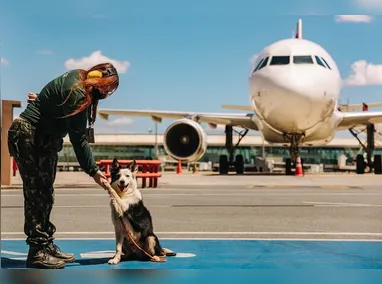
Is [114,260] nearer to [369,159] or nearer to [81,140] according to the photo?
[81,140]

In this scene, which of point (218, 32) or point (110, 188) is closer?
point (110, 188)

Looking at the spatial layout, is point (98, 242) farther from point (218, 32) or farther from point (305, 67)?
point (305, 67)

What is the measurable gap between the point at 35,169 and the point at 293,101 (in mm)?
10323

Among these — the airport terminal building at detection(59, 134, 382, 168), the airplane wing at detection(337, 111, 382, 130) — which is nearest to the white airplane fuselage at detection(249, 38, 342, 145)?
the airport terminal building at detection(59, 134, 382, 168)

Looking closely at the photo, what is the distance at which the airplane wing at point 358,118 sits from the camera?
16906 mm

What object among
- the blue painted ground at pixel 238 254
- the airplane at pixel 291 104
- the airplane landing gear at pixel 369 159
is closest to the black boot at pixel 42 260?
the blue painted ground at pixel 238 254

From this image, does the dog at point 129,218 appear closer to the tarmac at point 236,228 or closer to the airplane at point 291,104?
the tarmac at point 236,228

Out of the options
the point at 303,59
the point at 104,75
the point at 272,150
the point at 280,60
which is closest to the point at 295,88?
the point at 303,59

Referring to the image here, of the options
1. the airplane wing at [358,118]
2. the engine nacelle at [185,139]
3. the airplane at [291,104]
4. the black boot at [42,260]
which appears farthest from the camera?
the airplane wing at [358,118]

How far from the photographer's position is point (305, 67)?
46.4ft

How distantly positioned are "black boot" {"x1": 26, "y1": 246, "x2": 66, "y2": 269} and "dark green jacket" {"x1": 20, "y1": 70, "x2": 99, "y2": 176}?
69 centimetres

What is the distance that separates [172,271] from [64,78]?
157 cm

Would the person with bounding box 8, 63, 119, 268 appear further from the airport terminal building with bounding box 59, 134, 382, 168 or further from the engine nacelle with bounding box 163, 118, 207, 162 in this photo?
the engine nacelle with bounding box 163, 118, 207, 162

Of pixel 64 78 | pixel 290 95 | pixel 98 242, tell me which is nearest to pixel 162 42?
pixel 64 78
